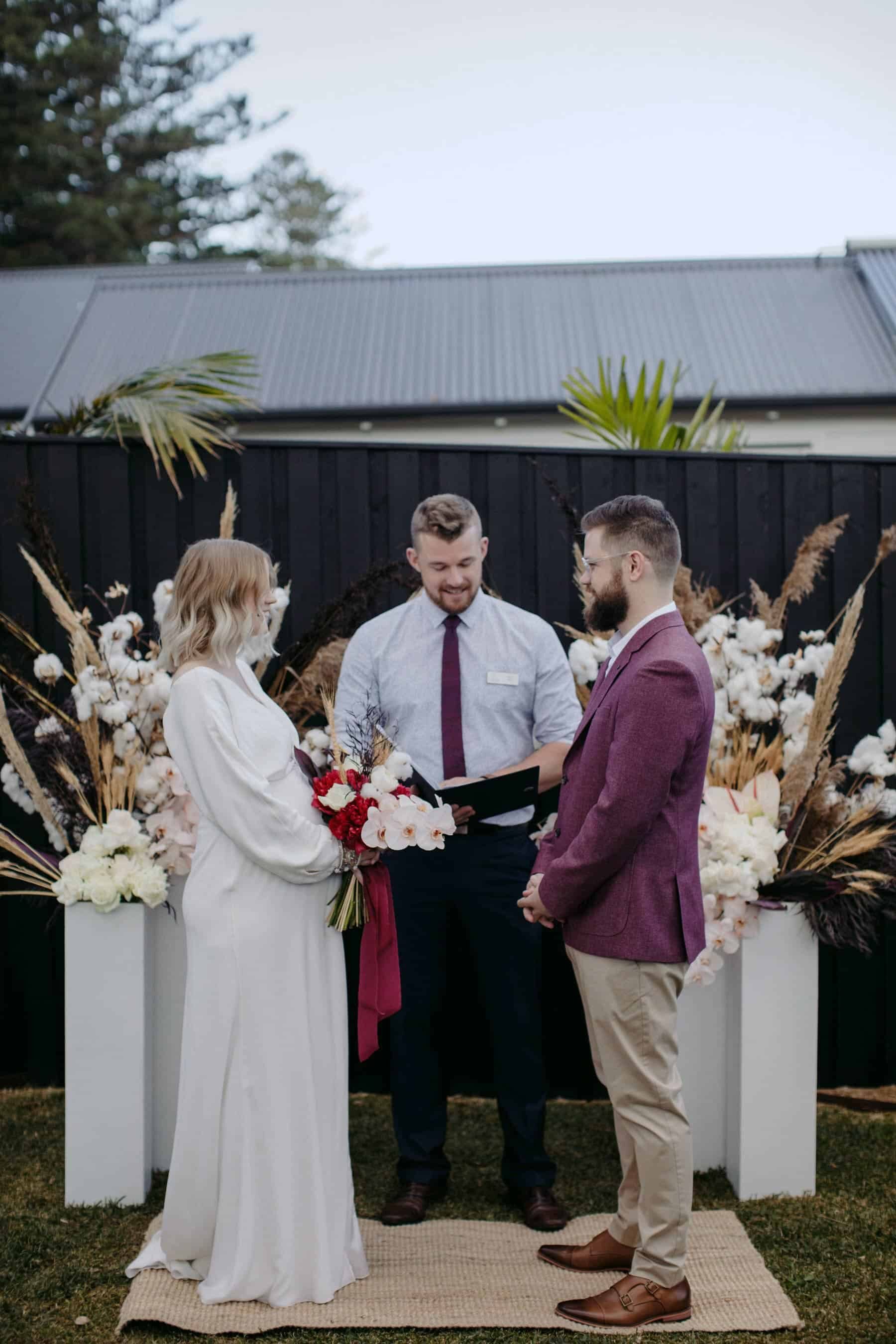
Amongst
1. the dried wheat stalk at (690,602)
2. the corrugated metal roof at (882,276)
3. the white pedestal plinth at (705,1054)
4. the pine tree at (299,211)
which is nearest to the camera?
the white pedestal plinth at (705,1054)

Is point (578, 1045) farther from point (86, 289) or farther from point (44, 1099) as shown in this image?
point (86, 289)

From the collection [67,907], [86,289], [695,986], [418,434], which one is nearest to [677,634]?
[695,986]

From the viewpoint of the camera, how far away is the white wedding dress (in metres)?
2.81

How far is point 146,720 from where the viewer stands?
3.78m

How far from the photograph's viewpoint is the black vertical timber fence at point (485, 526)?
4.54 meters

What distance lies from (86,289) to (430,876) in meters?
13.2

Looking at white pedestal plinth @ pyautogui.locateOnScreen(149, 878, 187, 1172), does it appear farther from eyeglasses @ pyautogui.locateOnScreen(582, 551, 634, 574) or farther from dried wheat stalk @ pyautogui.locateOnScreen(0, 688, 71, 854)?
eyeglasses @ pyautogui.locateOnScreen(582, 551, 634, 574)

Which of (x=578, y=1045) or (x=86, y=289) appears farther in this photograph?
(x=86, y=289)

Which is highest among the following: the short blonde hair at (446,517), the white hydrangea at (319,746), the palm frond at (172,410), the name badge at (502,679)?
the palm frond at (172,410)

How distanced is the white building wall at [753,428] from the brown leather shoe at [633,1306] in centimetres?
842

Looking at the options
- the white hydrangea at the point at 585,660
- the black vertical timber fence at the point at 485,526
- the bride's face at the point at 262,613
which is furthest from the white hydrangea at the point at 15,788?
the white hydrangea at the point at 585,660

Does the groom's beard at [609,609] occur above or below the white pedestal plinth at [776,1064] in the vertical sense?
above

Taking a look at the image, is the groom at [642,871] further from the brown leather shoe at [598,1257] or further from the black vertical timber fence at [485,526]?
the black vertical timber fence at [485,526]

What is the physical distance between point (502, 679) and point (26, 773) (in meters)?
1.54
